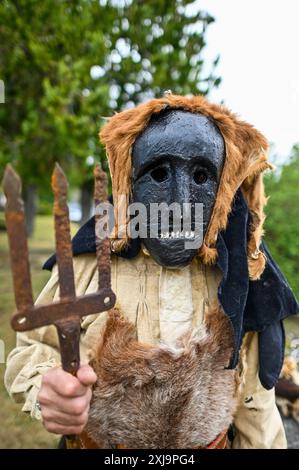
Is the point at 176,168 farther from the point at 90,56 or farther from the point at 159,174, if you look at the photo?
the point at 90,56

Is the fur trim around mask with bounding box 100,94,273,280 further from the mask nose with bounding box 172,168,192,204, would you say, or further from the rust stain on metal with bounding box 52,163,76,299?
the rust stain on metal with bounding box 52,163,76,299

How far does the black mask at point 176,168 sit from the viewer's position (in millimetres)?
1149

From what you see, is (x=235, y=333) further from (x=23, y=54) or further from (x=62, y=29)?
(x=23, y=54)

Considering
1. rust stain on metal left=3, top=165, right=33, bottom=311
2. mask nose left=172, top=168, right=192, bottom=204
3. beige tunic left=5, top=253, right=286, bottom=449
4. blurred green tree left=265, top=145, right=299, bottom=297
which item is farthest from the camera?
blurred green tree left=265, top=145, right=299, bottom=297

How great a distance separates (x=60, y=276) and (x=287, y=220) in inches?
137

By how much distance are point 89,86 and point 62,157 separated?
176 centimetres

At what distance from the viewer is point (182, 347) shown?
1.19 m

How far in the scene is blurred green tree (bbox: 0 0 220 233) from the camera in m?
5.12

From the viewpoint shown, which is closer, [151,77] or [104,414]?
[104,414]

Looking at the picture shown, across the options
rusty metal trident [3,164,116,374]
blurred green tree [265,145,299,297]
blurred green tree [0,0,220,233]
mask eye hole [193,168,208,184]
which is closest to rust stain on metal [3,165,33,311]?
rusty metal trident [3,164,116,374]

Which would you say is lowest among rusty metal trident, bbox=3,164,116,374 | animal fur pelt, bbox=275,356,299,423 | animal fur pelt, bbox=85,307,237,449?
animal fur pelt, bbox=275,356,299,423

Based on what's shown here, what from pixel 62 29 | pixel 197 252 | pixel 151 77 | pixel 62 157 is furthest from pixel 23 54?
pixel 197 252

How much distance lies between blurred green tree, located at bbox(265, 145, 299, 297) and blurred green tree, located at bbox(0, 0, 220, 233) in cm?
234
